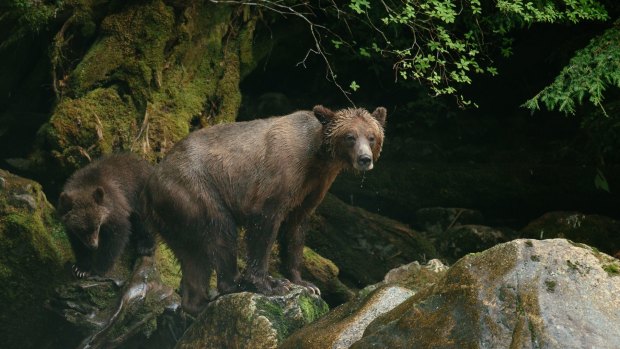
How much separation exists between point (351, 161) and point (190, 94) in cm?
360

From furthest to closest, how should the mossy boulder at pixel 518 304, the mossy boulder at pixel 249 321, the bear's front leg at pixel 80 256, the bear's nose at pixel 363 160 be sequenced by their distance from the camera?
the bear's front leg at pixel 80 256, the bear's nose at pixel 363 160, the mossy boulder at pixel 249 321, the mossy boulder at pixel 518 304

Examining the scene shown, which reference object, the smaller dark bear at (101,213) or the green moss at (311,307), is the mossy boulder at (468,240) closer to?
the green moss at (311,307)

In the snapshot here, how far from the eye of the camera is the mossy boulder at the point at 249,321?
8062 millimetres

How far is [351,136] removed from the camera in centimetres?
908

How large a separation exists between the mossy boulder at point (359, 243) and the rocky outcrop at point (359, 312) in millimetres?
4027

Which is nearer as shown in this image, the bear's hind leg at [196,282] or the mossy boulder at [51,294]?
the bear's hind leg at [196,282]

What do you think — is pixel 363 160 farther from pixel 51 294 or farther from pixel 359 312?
pixel 51 294

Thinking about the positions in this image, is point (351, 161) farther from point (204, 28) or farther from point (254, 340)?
point (204, 28)

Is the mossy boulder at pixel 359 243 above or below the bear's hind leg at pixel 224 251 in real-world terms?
below

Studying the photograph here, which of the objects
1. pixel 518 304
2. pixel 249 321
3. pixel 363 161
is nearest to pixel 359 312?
pixel 249 321

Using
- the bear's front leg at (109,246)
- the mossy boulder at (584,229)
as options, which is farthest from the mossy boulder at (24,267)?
the mossy boulder at (584,229)

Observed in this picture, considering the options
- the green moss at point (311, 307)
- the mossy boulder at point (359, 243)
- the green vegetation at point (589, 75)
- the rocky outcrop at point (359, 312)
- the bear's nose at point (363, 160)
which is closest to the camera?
the rocky outcrop at point (359, 312)

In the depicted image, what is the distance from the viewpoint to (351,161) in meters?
9.10

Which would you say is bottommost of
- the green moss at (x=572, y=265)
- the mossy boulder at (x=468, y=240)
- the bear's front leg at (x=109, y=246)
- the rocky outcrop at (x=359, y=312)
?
the mossy boulder at (x=468, y=240)
